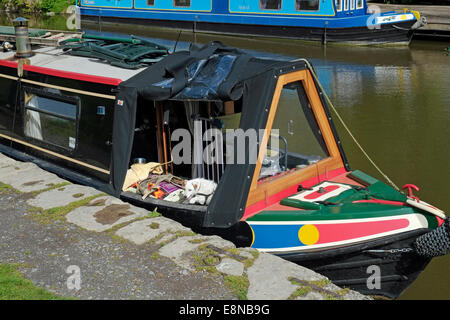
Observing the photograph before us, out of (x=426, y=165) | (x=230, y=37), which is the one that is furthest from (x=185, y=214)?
(x=230, y=37)

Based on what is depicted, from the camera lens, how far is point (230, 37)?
23.6 metres

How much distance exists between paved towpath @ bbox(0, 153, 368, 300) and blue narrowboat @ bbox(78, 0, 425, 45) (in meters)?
16.3

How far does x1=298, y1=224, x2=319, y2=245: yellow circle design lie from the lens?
220 inches

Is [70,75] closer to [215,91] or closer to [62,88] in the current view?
[62,88]

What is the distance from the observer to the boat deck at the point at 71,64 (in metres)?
6.73

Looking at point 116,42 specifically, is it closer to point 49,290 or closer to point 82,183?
point 82,183

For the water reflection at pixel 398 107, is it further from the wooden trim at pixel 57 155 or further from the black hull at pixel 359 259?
the wooden trim at pixel 57 155

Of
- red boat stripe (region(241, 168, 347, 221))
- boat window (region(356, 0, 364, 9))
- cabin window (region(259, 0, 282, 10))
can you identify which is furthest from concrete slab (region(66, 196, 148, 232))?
boat window (region(356, 0, 364, 9))

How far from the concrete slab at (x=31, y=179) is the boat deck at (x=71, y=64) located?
4.31 feet

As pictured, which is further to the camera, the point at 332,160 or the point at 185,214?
the point at 332,160

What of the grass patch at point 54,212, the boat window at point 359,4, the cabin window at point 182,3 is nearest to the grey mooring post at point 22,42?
the grass patch at point 54,212

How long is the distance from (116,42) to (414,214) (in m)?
4.78

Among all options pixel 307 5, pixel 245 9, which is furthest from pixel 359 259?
pixel 245 9

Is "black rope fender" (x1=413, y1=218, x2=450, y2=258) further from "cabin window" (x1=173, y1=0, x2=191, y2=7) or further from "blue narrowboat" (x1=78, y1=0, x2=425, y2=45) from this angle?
"cabin window" (x1=173, y1=0, x2=191, y2=7)
